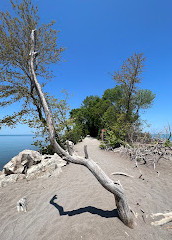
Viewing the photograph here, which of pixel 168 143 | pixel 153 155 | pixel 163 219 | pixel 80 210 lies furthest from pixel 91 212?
pixel 168 143

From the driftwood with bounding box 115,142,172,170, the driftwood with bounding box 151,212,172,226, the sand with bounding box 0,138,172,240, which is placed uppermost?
the driftwood with bounding box 115,142,172,170

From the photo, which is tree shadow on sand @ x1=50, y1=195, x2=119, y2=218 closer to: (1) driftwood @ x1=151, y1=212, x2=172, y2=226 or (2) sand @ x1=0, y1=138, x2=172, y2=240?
(2) sand @ x1=0, y1=138, x2=172, y2=240

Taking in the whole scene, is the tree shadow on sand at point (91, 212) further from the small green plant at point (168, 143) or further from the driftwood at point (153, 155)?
the small green plant at point (168, 143)

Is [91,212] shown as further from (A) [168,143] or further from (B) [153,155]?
(A) [168,143]

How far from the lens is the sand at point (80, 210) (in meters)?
2.40

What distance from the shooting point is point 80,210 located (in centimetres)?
319

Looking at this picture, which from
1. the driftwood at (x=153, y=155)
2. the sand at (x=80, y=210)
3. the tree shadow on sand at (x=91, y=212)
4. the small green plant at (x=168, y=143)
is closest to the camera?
the sand at (x=80, y=210)

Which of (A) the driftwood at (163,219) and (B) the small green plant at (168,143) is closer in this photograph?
(A) the driftwood at (163,219)

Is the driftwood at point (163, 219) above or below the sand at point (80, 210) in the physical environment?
above

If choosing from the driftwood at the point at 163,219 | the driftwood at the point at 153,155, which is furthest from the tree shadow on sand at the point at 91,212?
the driftwood at the point at 153,155

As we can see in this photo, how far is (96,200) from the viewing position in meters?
3.61

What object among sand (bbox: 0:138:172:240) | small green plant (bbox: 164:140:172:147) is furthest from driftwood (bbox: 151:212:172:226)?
small green plant (bbox: 164:140:172:147)

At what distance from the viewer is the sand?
7.89ft

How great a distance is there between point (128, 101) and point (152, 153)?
8.24 meters
